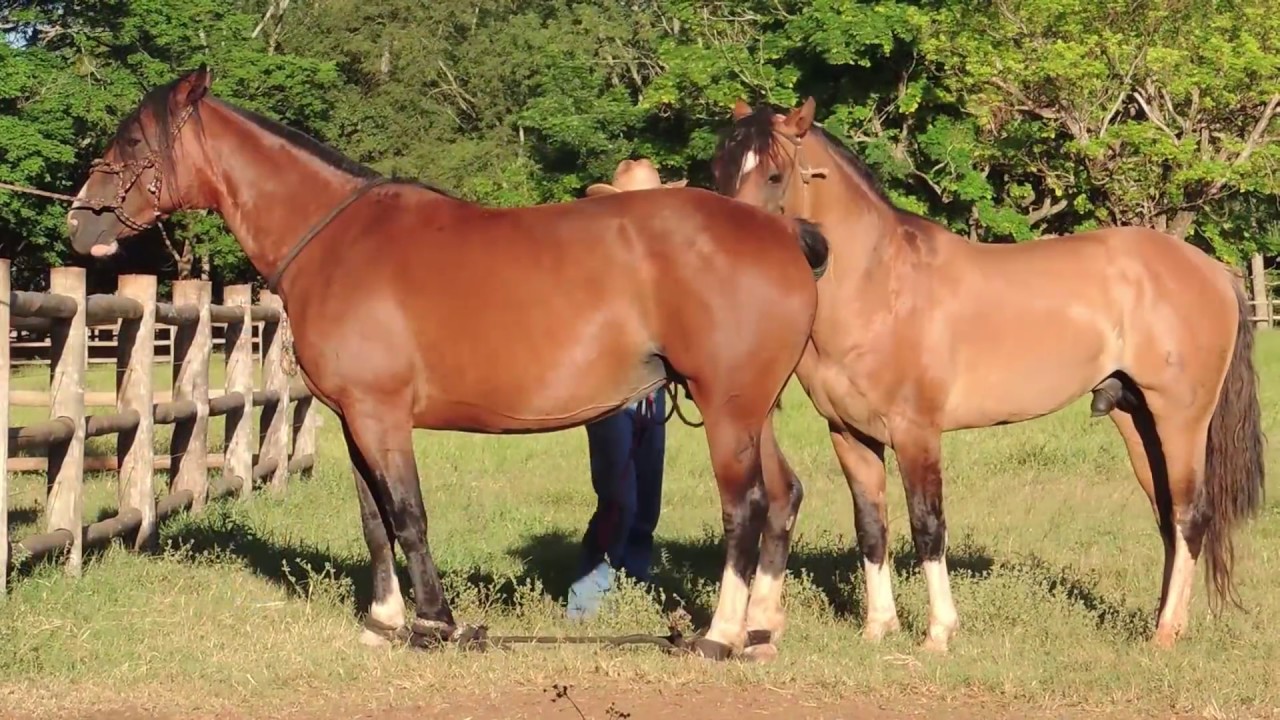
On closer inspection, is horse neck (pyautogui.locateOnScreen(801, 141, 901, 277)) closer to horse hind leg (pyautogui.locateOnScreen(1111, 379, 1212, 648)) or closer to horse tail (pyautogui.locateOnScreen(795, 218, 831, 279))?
horse tail (pyautogui.locateOnScreen(795, 218, 831, 279))

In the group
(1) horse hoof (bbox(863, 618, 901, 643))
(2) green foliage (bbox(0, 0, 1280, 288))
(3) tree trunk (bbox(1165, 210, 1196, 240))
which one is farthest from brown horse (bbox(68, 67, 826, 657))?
(3) tree trunk (bbox(1165, 210, 1196, 240))

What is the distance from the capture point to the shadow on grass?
711 cm

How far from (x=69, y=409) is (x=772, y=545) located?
12.7ft

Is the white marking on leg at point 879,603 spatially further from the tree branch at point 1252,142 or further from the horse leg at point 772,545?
the tree branch at point 1252,142

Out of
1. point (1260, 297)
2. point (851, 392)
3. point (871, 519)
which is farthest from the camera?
point (1260, 297)

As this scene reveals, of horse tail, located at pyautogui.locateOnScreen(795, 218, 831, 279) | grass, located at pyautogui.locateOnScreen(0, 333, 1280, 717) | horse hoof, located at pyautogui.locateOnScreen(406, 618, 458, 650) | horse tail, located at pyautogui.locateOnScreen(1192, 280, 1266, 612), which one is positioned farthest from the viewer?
horse tail, located at pyautogui.locateOnScreen(1192, 280, 1266, 612)

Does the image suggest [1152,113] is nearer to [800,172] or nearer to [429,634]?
[800,172]

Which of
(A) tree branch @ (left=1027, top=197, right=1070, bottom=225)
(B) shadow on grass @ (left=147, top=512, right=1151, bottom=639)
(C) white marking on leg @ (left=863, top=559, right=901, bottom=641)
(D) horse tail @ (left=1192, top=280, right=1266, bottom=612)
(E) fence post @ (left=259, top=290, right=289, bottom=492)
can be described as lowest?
(A) tree branch @ (left=1027, top=197, right=1070, bottom=225)

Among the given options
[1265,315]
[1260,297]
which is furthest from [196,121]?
[1260,297]

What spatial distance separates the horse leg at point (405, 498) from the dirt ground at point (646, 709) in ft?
2.31

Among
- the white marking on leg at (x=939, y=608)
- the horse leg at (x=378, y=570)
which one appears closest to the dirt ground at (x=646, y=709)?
the white marking on leg at (x=939, y=608)

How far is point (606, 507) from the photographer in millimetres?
7121

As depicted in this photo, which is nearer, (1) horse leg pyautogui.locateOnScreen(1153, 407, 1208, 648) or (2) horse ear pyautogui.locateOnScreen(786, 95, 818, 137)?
(2) horse ear pyautogui.locateOnScreen(786, 95, 818, 137)

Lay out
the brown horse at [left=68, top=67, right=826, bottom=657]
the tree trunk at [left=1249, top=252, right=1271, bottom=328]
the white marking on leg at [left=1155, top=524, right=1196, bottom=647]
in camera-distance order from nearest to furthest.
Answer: the brown horse at [left=68, top=67, right=826, bottom=657]
the white marking on leg at [left=1155, top=524, right=1196, bottom=647]
the tree trunk at [left=1249, top=252, right=1271, bottom=328]
